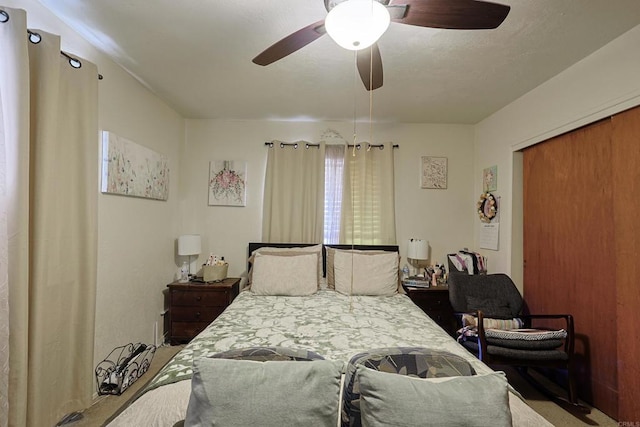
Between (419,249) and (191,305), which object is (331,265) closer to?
(419,249)

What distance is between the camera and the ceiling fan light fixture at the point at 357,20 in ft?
3.84

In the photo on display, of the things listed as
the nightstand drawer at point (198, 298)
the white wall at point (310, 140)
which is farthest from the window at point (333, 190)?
the nightstand drawer at point (198, 298)

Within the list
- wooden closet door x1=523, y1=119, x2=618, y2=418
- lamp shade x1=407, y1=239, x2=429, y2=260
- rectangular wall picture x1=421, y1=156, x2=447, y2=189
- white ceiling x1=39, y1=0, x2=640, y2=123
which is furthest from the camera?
rectangular wall picture x1=421, y1=156, x2=447, y2=189

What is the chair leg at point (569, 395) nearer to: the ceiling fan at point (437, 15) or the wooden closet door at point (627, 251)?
the wooden closet door at point (627, 251)

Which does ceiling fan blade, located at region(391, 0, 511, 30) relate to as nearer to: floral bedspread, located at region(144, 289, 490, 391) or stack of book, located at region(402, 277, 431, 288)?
floral bedspread, located at region(144, 289, 490, 391)

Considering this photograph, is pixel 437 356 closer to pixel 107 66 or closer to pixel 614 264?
pixel 614 264

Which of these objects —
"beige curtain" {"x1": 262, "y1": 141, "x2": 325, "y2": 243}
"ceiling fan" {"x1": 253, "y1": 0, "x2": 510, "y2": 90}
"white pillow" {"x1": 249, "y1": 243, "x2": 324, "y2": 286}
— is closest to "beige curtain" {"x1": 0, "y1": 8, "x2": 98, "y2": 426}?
"ceiling fan" {"x1": 253, "y1": 0, "x2": 510, "y2": 90}

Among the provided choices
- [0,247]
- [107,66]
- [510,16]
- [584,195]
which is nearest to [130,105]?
[107,66]

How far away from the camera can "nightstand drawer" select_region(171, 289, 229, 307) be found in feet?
9.64

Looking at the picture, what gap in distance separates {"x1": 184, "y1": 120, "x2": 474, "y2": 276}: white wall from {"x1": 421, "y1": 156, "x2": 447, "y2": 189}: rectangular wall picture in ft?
0.20

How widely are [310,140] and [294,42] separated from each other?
200cm

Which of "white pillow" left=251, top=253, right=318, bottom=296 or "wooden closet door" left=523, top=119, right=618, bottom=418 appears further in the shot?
"white pillow" left=251, top=253, right=318, bottom=296

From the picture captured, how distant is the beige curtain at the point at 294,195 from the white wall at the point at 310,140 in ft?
0.45

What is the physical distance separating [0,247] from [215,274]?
1.84 m
